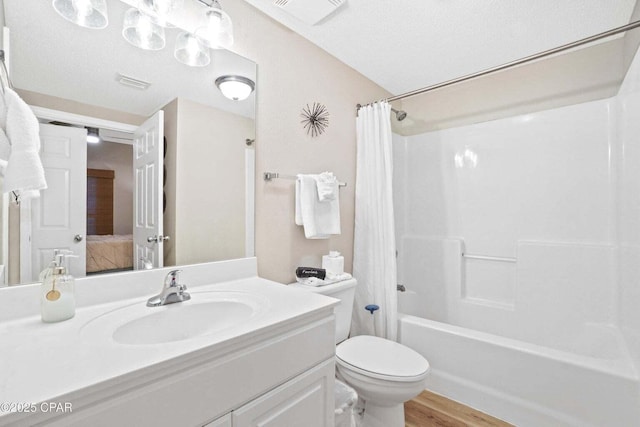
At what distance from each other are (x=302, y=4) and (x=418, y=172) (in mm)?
1635

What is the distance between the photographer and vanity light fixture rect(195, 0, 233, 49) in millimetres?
1132

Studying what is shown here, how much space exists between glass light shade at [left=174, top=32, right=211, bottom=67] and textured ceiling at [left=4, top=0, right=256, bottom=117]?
23 mm

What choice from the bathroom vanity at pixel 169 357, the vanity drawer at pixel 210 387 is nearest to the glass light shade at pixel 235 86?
the bathroom vanity at pixel 169 357

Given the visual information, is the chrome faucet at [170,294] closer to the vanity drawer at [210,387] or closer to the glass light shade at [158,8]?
the vanity drawer at [210,387]

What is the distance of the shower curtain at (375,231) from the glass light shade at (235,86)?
89 cm

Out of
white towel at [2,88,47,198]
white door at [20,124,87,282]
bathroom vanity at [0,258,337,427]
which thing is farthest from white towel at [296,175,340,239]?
white towel at [2,88,47,198]

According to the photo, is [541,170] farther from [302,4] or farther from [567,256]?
[302,4]

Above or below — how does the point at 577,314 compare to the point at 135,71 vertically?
below

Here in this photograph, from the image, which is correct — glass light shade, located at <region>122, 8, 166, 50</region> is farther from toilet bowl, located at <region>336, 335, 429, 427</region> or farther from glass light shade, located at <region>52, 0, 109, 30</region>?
toilet bowl, located at <region>336, 335, 429, 427</region>

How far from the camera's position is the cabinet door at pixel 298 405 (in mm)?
725

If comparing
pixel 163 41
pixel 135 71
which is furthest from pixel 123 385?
pixel 163 41

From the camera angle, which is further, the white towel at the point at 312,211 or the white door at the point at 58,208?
the white towel at the point at 312,211

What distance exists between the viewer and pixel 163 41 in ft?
3.62

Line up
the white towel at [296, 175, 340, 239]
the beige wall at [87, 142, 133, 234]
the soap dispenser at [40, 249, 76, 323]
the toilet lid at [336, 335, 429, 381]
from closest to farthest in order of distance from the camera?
A: the soap dispenser at [40, 249, 76, 323] → the beige wall at [87, 142, 133, 234] → the toilet lid at [336, 335, 429, 381] → the white towel at [296, 175, 340, 239]
